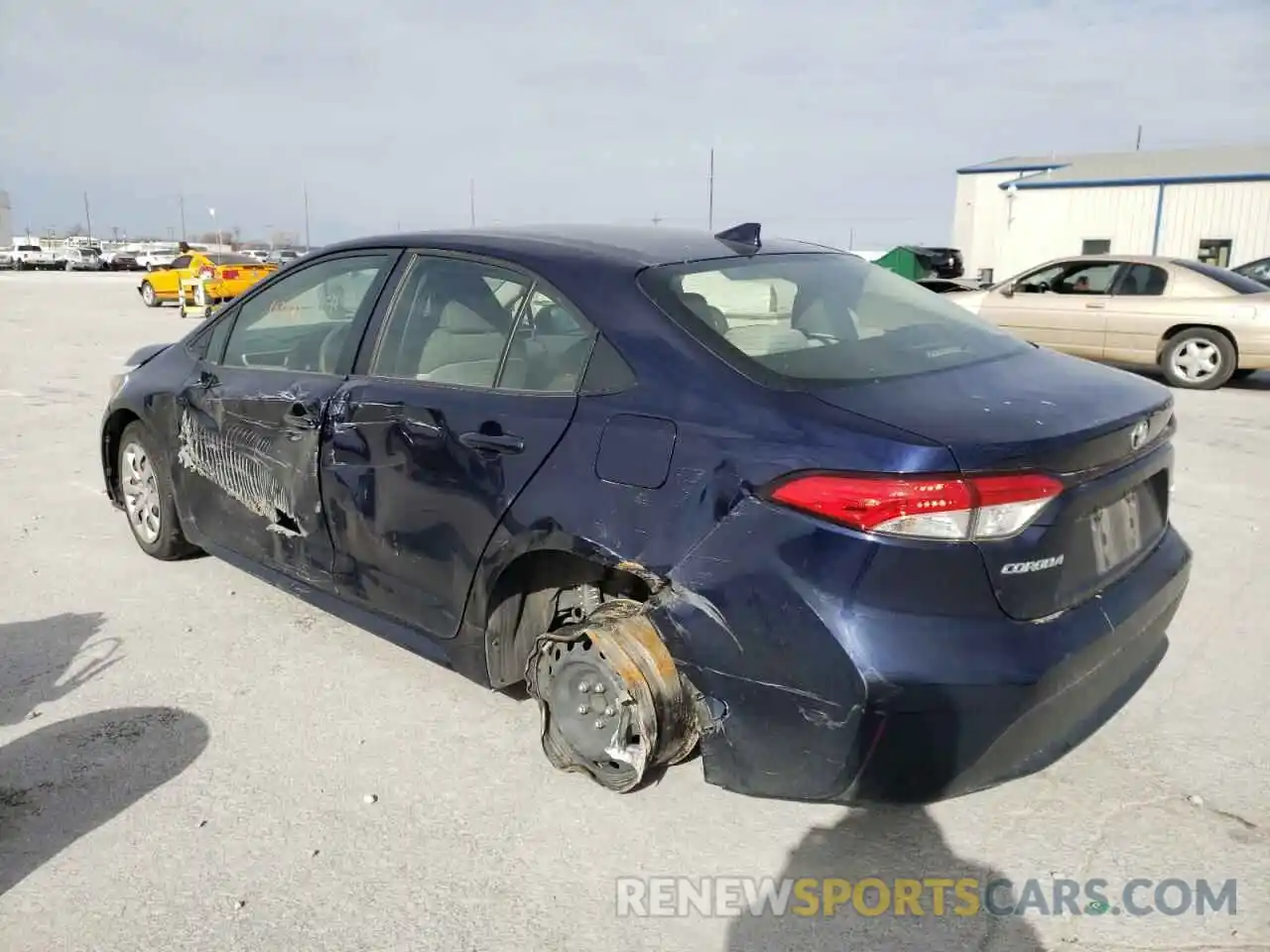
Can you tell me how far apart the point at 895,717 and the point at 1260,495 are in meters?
5.14

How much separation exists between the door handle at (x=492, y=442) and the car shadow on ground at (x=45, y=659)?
186 centimetres

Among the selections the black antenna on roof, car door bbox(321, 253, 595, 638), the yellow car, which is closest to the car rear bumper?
car door bbox(321, 253, 595, 638)

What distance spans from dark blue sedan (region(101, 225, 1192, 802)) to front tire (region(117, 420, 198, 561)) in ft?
3.02

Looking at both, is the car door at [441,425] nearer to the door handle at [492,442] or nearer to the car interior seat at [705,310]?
the door handle at [492,442]

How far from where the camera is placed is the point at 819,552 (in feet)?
7.41

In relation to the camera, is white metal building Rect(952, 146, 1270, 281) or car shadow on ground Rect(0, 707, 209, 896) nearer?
car shadow on ground Rect(0, 707, 209, 896)

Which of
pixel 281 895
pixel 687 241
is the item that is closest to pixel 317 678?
pixel 281 895

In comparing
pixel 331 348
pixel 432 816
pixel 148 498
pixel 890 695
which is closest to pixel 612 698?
pixel 432 816

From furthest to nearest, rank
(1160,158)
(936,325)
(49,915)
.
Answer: (1160,158) → (936,325) → (49,915)

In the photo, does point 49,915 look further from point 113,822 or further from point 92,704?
point 92,704

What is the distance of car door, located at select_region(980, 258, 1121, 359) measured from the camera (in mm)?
11266

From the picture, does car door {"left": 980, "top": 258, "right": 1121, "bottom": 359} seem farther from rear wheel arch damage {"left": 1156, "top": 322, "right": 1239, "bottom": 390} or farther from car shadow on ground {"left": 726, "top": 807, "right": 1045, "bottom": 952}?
car shadow on ground {"left": 726, "top": 807, "right": 1045, "bottom": 952}

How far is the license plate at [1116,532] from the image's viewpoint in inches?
100

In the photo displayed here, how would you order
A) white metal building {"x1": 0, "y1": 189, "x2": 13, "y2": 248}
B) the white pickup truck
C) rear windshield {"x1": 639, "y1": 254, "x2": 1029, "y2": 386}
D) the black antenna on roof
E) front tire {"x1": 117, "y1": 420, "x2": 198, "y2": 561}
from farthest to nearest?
white metal building {"x1": 0, "y1": 189, "x2": 13, "y2": 248}
the white pickup truck
front tire {"x1": 117, "y1": 420, "x2": 198, "y2": 561}
the black antenna on roof
rear windshield {"x1": 639, "y1": 254, "x2": 1029, "y2": 386}
